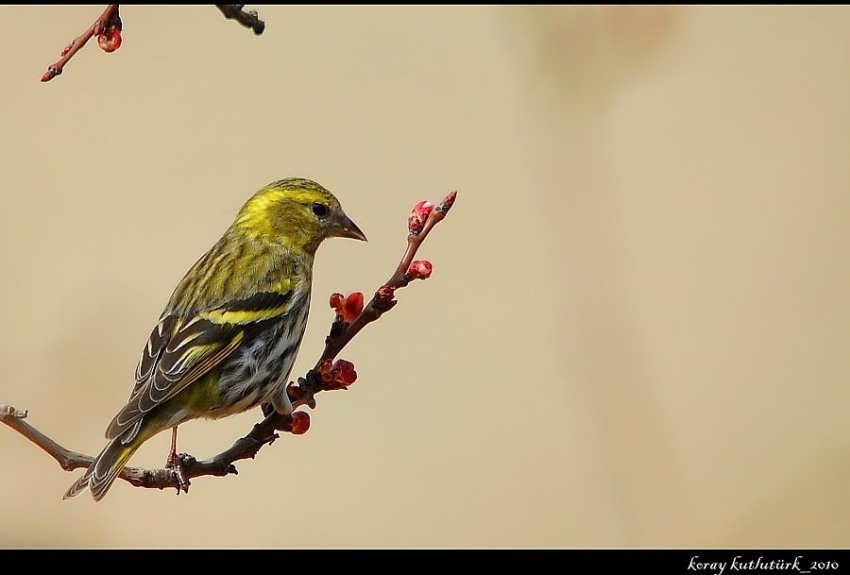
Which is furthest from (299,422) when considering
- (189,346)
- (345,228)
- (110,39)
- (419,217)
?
(345,228)

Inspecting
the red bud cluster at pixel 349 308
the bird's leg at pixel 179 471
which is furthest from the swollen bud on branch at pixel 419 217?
the bird's leg at pixel 179 471

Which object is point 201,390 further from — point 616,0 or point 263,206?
point 616,0

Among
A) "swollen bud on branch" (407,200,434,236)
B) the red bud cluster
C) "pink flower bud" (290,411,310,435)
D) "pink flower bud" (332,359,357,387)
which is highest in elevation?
"swollen bud on branch" (407,200,434,236)

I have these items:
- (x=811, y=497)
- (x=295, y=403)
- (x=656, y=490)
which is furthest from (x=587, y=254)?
(x=295, y=403)

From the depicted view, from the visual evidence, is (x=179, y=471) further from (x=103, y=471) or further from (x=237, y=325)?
(x=237, y=325)

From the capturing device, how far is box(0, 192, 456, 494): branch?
257cm

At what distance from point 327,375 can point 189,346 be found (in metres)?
1.10

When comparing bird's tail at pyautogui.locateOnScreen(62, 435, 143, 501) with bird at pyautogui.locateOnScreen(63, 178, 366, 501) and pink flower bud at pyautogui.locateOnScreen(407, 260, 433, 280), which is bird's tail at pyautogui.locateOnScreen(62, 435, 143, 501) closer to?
bird at pyautogui.locateOnScreen(63, 178, 366, 501)

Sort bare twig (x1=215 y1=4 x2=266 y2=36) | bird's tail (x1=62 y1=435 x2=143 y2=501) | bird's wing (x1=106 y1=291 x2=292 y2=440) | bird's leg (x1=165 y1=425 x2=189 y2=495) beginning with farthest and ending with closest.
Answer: bird's wing (x1=106 y1=291 x2=292 y2=440) < bird's tail (x1=62 y1=435 x2=143 y2=501) < bird's leg (x1=165 y1=425 x2=189 y2=495) < bare twig (x1=215 y1=4 x2=266 y2=36)

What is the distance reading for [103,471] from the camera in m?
2.99

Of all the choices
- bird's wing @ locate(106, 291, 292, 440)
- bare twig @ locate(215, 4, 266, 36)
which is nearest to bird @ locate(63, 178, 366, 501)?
bird's wing @ locate(106, 291, 292, 440)

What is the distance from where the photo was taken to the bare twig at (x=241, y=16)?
1.85 meters

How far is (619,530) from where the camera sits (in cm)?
523

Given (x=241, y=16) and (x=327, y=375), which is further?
(x=327, y=375)
